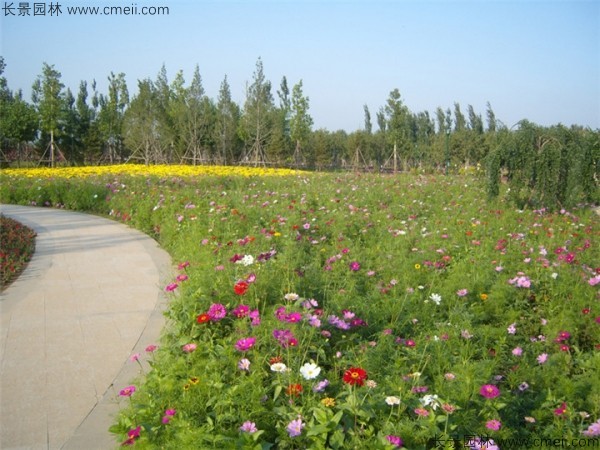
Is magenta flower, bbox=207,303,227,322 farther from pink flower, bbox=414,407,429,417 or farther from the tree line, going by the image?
the tree line

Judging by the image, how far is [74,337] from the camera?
3.21 metres

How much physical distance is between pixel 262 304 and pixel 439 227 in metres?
3.34

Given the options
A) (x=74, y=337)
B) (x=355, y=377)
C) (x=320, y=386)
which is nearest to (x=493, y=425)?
(x=355, y=377)

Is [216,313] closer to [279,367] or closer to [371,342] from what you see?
[279,367]

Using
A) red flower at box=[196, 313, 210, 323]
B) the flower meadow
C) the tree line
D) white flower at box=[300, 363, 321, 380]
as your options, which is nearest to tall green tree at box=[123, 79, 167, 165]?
the tree line

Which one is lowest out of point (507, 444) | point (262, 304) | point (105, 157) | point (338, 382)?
point (507, 444)

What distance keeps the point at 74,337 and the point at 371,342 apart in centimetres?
204

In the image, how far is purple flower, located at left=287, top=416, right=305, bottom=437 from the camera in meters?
1.68

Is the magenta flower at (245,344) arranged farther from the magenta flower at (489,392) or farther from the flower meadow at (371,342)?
the magenta flower at (489,392)

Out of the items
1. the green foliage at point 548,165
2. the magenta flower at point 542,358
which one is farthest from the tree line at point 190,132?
the magenta flower at point 542,358

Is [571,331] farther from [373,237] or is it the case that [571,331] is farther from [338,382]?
[373,237]

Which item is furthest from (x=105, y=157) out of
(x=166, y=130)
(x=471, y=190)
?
(x=471, y=190)

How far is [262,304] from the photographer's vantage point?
2807 millimetres

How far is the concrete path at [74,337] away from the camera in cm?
224
